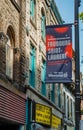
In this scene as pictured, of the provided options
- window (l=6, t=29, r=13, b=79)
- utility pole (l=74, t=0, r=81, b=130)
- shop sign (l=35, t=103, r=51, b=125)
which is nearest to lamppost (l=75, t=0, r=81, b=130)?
utility pole (l=74, t=0, r=81, b=130)

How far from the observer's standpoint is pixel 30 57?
25.3 m

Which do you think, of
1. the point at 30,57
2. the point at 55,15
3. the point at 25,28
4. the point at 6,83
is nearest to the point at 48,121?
the point at 30,57

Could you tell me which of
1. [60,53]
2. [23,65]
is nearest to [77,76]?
[60,53]

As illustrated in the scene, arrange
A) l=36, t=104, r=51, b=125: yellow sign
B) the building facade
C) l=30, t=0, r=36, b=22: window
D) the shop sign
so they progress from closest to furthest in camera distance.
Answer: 1. the building facade
2. the shop sign
3. l=36, t=104, r=51, b=125: yellow sign
4. l=30, t=0, r=36, b=22: window

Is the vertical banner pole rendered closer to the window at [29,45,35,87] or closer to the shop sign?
the shop sign

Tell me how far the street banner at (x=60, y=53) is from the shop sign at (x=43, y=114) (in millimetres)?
9536

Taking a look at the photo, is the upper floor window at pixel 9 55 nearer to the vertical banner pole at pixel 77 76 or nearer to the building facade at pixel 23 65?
the building facade at pixel 23 65

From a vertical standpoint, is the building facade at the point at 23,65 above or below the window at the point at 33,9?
below

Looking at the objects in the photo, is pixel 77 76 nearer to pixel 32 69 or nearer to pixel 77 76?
pixel 77 76

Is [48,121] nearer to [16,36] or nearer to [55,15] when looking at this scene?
[16,36]

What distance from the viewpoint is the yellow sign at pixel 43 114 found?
81.1 feet

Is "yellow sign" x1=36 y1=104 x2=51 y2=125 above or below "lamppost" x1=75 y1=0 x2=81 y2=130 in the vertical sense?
below

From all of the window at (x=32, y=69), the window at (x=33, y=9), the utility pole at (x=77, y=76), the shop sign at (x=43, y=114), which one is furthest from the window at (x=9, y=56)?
the utility pole at (x=77, y=76)

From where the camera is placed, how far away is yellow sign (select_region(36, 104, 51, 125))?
81.1 feet
